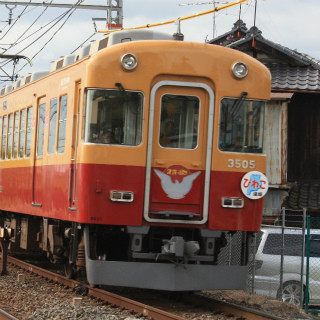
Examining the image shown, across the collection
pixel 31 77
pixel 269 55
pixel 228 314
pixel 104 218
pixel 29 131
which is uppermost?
pixel 269 55

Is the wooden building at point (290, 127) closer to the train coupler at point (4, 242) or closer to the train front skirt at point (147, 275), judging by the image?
the train coupler at point (4, 242)

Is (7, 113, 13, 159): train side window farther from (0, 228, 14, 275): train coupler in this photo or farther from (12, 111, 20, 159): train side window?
(0, 228, 14, 275): train coupler

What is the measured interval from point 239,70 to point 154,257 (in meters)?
2.63

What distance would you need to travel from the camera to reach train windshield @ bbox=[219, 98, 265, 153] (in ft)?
32.6

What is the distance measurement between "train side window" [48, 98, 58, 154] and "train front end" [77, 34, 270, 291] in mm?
1691

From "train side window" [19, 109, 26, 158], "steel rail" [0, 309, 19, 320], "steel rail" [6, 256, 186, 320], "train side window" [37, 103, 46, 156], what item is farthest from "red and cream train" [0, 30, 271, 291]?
"train side window" [19, 109, 26, 158]

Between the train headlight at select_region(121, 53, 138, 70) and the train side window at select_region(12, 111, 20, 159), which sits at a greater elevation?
the train headlight at select_region(121, 53, 138, 70)

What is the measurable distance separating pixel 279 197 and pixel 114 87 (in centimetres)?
1107

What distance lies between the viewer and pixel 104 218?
376 inches

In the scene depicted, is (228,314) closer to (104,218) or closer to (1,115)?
(104,218)

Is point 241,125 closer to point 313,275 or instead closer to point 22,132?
point 313,275

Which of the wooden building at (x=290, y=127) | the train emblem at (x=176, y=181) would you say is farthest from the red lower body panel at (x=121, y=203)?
the wooden building at (x=290, y=127)

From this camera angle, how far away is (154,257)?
9.73m

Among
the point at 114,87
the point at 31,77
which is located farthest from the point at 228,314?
the point at 31,77
